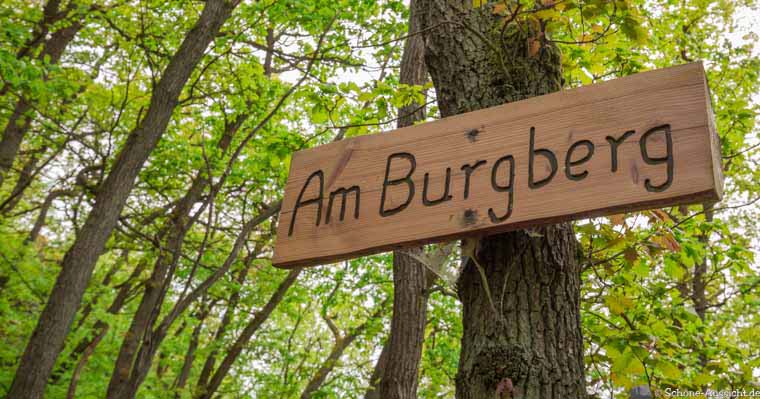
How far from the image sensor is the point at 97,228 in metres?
4.86

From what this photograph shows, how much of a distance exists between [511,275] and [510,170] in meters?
0.29

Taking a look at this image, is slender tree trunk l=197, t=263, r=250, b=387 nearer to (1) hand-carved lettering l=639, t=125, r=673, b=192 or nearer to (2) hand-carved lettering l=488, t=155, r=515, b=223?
(2) hand-carved lettering l=488, t=155, r=515, b=223

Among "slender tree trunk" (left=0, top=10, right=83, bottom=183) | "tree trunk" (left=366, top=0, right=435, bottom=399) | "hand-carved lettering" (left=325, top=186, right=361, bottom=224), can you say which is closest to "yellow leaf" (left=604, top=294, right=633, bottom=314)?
"hand-carved lettering" (left=325, top=186, right=361, bottom=224)

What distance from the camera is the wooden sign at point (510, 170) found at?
4.56ft

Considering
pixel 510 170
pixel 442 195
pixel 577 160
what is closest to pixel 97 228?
pixel 442 195

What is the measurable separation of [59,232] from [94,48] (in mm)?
4559

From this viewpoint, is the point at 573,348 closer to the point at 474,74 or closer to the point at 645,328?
the point at 474,74

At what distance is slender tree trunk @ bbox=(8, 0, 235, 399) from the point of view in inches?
185

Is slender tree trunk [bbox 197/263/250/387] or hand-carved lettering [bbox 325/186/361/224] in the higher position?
slender tree trunk [bbox 197/263/250/387]

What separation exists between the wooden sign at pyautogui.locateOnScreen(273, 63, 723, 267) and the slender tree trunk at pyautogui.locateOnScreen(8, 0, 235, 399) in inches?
139

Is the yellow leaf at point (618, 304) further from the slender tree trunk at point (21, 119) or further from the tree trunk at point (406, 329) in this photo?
the slender tree trunk at point (21, 119)

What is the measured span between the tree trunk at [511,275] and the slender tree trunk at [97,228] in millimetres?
3574

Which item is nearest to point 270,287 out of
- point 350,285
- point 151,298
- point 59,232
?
point 350,285

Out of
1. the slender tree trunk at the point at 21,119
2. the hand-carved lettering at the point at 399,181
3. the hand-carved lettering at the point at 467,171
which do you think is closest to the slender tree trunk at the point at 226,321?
the slender tree trunk at the point at 21,119
